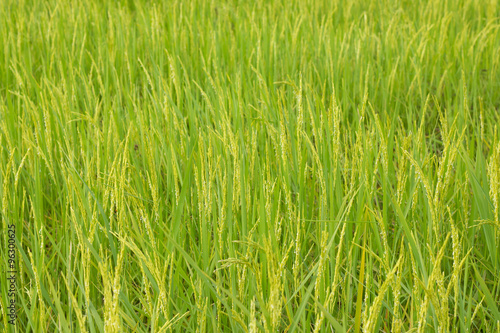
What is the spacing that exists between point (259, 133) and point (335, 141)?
0.50 meters

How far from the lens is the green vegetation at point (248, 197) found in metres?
0.94

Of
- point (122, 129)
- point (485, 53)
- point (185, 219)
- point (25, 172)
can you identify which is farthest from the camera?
point (485, 53)

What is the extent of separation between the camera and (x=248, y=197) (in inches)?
46.3

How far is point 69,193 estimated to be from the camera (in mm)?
1151

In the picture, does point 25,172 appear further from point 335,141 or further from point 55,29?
point 55,29

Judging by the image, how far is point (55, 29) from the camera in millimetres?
2703

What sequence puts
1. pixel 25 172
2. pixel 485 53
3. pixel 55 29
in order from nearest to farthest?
pixel 25 172 → pixel 485 53 → pixel 55 29

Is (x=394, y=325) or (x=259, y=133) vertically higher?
(x=259, y=133)

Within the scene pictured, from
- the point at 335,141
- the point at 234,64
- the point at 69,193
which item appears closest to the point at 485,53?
the point at 234,64

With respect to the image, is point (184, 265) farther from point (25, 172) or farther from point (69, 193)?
point (25, 172)

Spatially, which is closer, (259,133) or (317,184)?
(317,184)

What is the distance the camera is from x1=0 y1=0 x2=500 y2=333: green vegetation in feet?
3.09

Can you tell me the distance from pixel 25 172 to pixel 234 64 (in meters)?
1.11

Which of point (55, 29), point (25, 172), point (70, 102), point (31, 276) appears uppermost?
point (55, 29)
